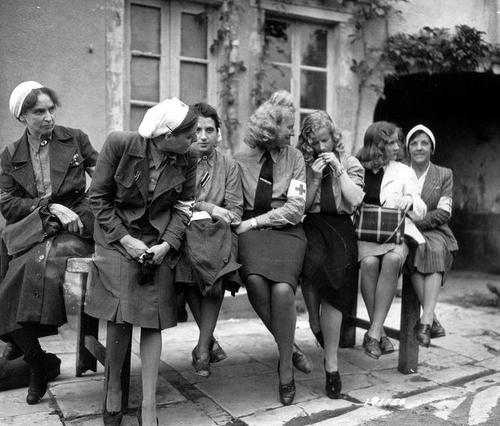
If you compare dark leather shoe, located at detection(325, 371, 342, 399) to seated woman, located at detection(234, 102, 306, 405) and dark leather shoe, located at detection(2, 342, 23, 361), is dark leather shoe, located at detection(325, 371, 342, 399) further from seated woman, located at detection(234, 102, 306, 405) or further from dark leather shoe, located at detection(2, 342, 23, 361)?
dark leather shoe, located at detection(2, 342, 23, 361)

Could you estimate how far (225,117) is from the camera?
634cm

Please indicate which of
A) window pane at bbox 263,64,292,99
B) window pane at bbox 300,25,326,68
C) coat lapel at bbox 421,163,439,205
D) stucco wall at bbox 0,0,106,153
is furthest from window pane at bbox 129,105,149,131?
coat lapel at bbox 421,163,439,205

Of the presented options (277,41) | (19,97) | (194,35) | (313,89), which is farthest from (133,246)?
(313,89)

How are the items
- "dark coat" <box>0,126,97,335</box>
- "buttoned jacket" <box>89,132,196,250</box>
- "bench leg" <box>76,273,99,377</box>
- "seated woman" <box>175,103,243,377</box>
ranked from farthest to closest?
"bench leg" <box>76,273,99,377</box>, "dark coat" <box>0,126,97,335</box>, "seated woman" <box>175,103,243,377</box>, "buttoned jacket" <box>89,132,196,250</box>

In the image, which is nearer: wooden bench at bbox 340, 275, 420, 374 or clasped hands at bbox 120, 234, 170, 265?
clasped hands at bbox 120, 234, 170, 265

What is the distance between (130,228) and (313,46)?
4.35 meters

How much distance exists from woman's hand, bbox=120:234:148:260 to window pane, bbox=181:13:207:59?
3.46 metres

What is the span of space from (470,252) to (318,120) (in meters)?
6.37

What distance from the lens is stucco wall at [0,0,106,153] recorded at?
17.4ft

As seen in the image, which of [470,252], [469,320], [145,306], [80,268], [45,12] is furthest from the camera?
[470,252]

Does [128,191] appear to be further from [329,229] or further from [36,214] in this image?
[329,229]

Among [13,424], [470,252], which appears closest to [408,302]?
[13,424]

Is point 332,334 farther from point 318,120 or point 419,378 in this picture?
point 318,120

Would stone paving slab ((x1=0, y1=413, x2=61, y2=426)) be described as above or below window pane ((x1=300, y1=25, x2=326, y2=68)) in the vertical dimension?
below
